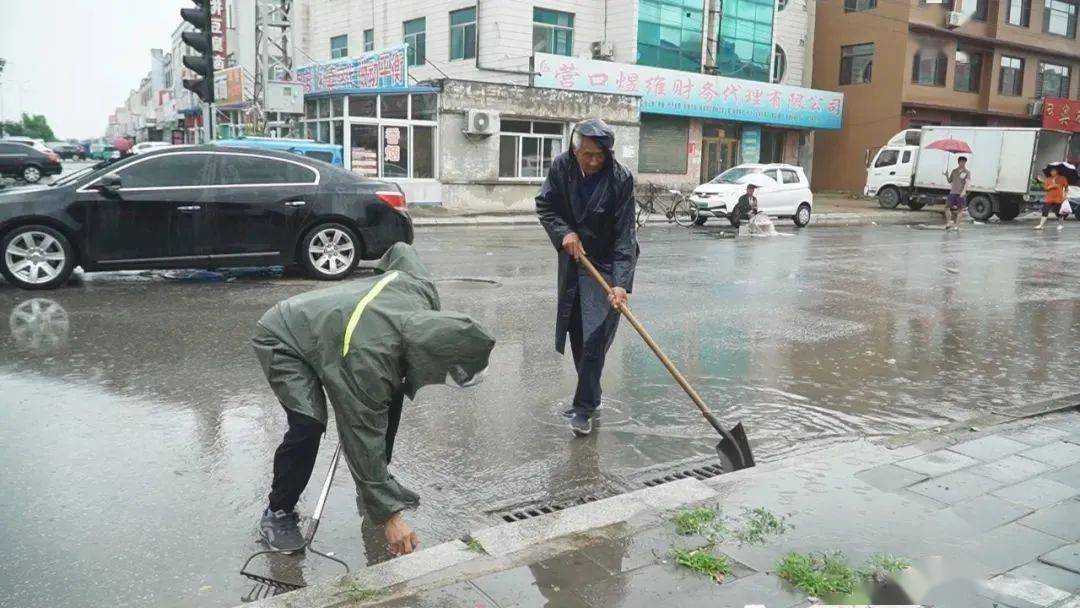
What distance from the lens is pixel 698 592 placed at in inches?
122

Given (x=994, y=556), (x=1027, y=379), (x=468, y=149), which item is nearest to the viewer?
(x=994, y=556)

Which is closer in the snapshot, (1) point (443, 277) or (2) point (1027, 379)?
(2) point (1027, 379)

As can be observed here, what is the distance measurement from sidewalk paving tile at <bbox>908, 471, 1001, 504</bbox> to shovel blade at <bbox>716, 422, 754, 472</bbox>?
786 mm

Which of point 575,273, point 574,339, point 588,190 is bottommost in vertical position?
point 574,339

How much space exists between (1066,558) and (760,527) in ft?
3.91

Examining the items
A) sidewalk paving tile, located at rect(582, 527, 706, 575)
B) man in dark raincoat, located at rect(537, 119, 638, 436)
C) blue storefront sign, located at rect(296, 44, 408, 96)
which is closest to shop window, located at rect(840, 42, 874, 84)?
blue storefront sign, located at rect(296, 44, 408, 96)

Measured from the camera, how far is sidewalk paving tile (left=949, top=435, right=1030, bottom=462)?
4.68 metres

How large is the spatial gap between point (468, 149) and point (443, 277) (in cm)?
1286

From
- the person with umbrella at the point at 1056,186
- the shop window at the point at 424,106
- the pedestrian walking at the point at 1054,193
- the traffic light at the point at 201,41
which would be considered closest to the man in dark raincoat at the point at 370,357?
the traffic light at the point at 201,41

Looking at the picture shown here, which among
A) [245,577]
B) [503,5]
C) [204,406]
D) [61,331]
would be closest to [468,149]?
[503,5]

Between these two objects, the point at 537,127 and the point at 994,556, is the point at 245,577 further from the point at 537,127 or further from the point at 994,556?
the point at 537,127

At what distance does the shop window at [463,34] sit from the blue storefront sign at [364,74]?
488 cm

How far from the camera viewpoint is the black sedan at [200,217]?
8.60 meters

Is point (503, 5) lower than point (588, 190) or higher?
higher
